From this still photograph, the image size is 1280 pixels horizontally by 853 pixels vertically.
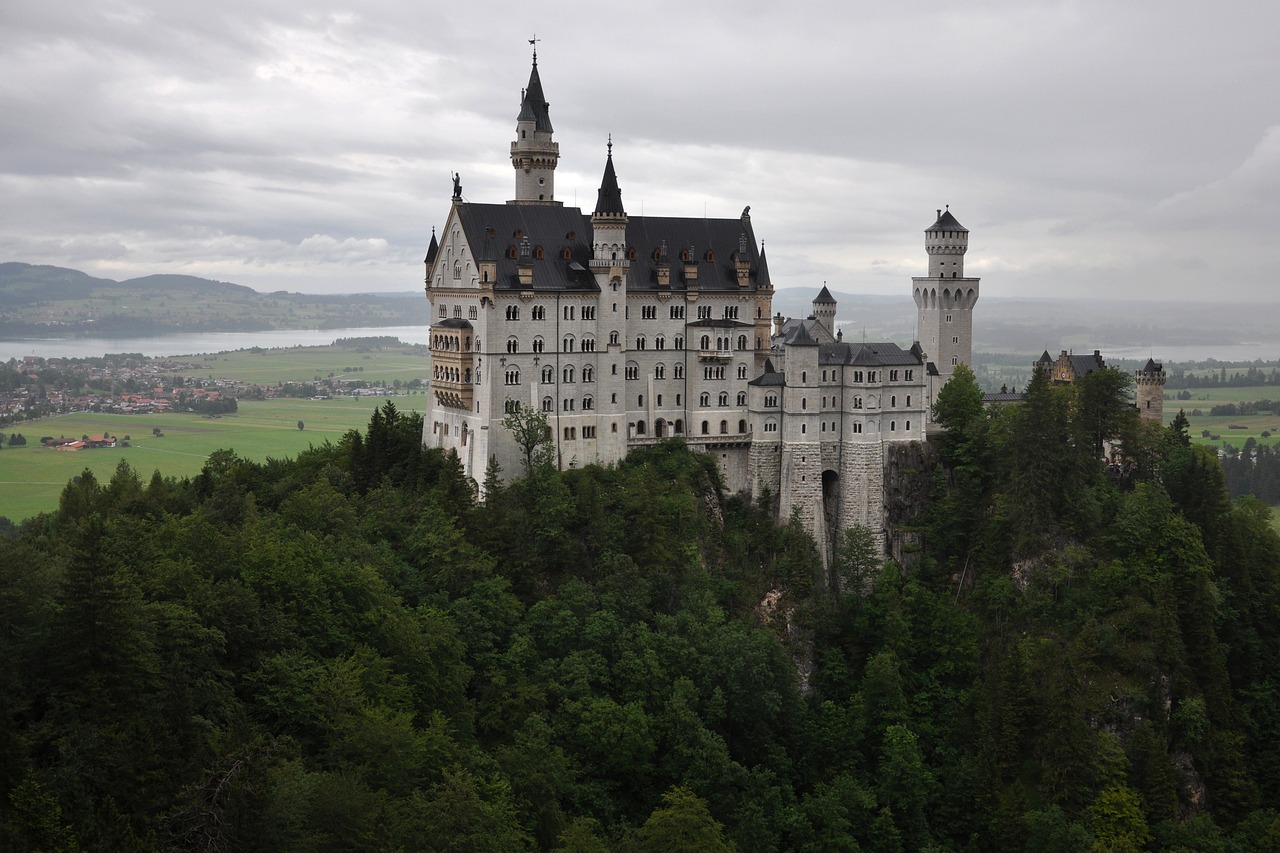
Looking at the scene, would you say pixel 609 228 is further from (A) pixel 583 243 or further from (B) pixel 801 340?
(B) pixel 801 340

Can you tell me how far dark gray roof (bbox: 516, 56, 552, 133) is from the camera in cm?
8856

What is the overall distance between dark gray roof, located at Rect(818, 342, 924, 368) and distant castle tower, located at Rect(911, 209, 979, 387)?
1464 cm

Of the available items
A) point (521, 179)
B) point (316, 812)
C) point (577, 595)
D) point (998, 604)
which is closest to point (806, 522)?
point (998, 604)

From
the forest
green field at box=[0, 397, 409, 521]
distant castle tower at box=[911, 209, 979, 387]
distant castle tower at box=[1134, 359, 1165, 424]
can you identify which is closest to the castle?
the forest

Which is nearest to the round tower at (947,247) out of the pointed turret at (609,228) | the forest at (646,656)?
the forest at (646,656)

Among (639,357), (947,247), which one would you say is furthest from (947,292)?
(639,357)

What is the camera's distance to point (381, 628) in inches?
2357

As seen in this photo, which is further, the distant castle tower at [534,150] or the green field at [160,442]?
the green field at [160,442]

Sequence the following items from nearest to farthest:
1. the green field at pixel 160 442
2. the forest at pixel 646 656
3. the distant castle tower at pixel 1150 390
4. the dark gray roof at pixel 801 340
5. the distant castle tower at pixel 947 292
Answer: the forest at pixel 646 656 < the dark gray roof at pixel 801 340 < the distant castle tower at pixel 1150 390 < the distant castle tower at pixel 947 292 < the green field at pixel 160 442

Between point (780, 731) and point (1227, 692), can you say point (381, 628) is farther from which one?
point (1227, 692)

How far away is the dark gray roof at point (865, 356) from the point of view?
280ft

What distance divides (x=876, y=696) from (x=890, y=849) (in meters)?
10.1

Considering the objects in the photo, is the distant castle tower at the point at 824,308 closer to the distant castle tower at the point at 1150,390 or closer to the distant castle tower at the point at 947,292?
the distant castle tower at the point at 947,292

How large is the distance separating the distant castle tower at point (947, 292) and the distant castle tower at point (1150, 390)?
1320cm
